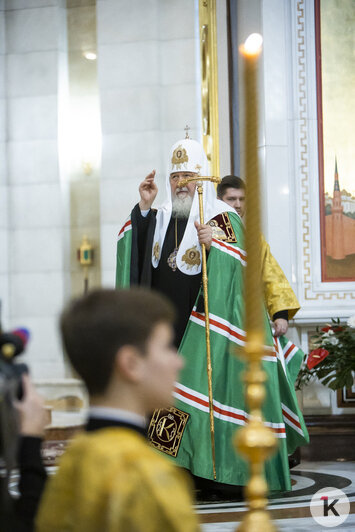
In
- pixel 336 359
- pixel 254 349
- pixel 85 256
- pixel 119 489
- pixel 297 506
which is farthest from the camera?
pixel 85 256

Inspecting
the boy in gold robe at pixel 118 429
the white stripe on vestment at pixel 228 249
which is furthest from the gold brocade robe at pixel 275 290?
the boy in gold robe at pixel 118 429

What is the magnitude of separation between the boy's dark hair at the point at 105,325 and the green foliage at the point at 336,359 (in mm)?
4966

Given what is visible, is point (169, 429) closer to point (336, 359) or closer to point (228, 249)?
point (228, 249)

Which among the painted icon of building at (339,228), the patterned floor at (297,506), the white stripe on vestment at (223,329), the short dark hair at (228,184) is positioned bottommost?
the patterned floor at (297,506)

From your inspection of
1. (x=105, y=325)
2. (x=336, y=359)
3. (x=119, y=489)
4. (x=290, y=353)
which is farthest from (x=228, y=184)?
(x=119, y=489)

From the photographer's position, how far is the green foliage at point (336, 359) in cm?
623

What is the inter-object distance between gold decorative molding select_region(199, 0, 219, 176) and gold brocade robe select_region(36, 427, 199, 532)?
6867 mm

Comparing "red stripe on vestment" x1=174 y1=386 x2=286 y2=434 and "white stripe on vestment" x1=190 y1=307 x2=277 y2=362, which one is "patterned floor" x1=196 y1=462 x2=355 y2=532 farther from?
"white stripe on vestment" x1=190 y1=307 x2=277 y2=362

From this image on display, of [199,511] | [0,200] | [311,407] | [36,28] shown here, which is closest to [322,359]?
[311,407]

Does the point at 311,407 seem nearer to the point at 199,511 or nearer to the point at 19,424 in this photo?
the point at 199,511

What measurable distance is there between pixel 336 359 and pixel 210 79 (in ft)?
11.7

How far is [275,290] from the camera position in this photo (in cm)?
547

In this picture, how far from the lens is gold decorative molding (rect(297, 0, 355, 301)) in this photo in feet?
22.6

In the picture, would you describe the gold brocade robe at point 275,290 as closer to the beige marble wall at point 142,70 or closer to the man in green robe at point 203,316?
the man in green robe at point 203,316
